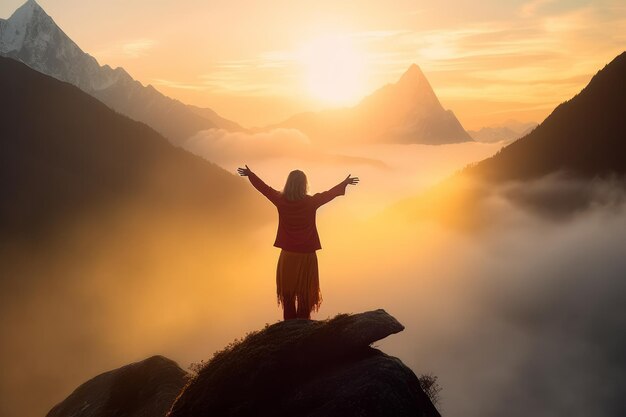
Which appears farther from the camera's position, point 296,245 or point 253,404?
point 296,245

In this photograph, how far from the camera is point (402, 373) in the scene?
9.45m

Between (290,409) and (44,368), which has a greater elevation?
(44,368)

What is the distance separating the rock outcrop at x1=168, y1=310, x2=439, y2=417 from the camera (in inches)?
357

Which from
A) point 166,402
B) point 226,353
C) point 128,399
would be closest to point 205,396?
point 226,353

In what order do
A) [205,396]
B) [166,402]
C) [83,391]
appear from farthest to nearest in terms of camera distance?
1. [83,391]
2. [166,402]
3. [205,396]

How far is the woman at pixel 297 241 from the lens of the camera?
452 inches

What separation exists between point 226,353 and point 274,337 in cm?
100

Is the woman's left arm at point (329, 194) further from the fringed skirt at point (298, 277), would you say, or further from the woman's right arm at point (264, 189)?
the fringed skirt at point (298, 277)

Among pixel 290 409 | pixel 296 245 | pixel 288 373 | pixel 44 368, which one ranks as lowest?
pixel 290 409

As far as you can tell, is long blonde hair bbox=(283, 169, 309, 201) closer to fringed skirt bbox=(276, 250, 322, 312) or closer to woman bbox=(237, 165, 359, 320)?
woman bbox=(237, 165, 359, 320)

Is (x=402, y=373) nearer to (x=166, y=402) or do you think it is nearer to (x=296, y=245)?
(x=296, y=245)

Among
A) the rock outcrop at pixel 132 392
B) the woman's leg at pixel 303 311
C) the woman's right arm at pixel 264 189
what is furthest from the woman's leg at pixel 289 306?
the rock outcrop at pixel 132 392

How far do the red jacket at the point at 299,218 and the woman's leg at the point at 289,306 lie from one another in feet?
3.62

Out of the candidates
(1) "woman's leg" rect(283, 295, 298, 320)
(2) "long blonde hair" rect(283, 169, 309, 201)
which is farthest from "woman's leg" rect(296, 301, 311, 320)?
(2) "long blonde hair" rect(283, 169, 309, 201)
